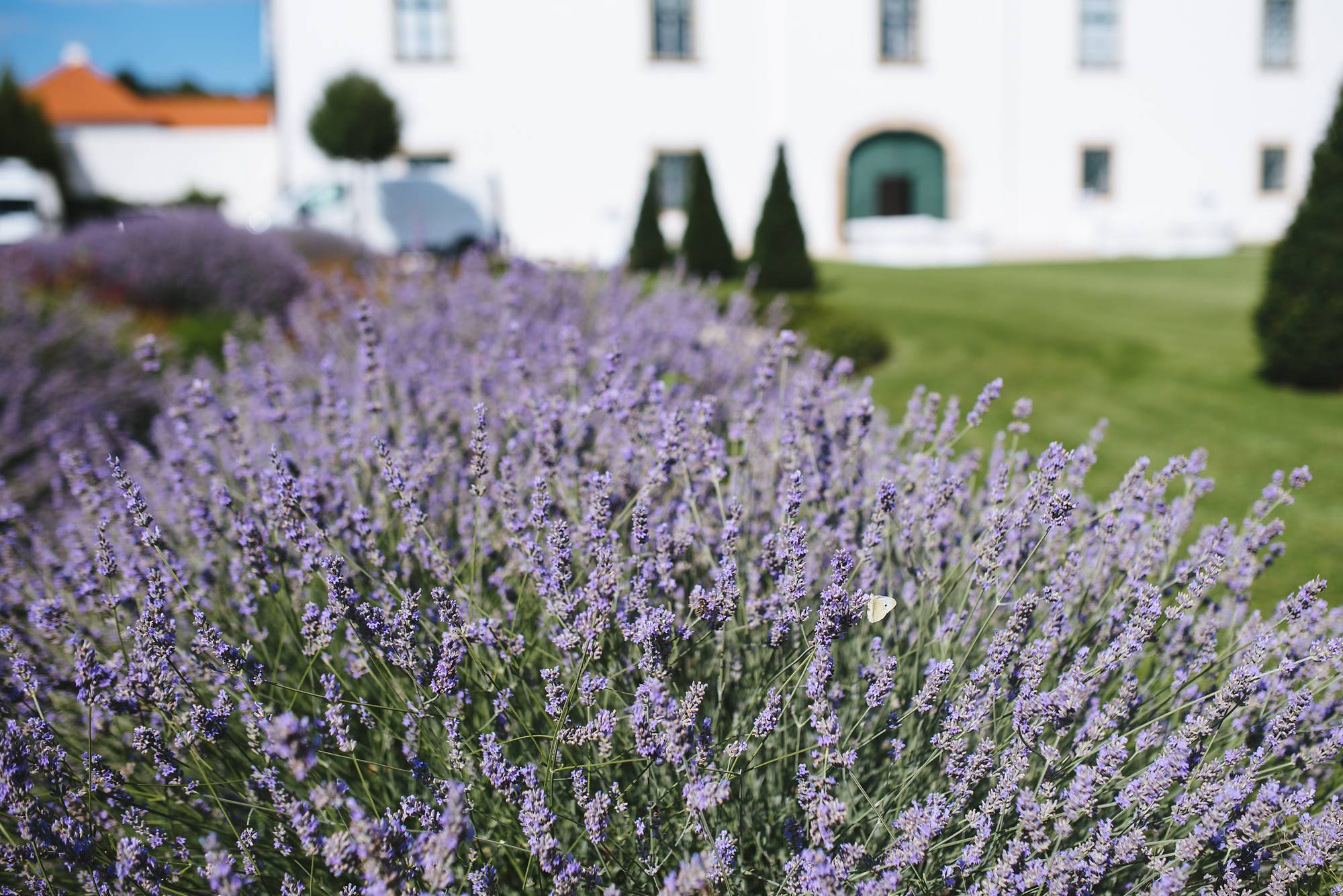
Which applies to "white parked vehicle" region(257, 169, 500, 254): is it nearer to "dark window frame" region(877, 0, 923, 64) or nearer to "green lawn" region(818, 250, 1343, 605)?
"green lawn" region(818, 250, 1343, 605)

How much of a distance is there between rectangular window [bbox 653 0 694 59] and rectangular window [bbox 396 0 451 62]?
3.99 meters

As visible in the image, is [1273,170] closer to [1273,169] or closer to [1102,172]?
[1273,169]

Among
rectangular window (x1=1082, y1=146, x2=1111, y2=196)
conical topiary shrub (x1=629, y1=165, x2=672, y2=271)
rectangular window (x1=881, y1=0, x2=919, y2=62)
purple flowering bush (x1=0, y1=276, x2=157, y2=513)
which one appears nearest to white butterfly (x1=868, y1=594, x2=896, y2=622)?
purple flowering bush (x1=0, y1=276, x2=157, y2=513)

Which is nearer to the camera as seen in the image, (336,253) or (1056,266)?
(336,253)

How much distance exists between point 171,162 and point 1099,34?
26885 millimetres

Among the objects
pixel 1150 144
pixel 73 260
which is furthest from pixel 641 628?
pixel 1150 144

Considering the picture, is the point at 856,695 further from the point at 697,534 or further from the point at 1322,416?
the point at 1322,416

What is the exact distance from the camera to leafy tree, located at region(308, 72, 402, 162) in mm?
16391

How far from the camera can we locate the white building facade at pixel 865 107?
60.4 feet

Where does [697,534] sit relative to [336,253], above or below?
below

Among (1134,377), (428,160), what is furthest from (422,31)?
(1134,377)

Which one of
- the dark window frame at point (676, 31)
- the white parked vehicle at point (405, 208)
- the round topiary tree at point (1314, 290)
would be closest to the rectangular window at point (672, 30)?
the dark window frame at point (676, 31)

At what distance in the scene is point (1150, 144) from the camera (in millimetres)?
20688

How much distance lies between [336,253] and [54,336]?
6.93m
